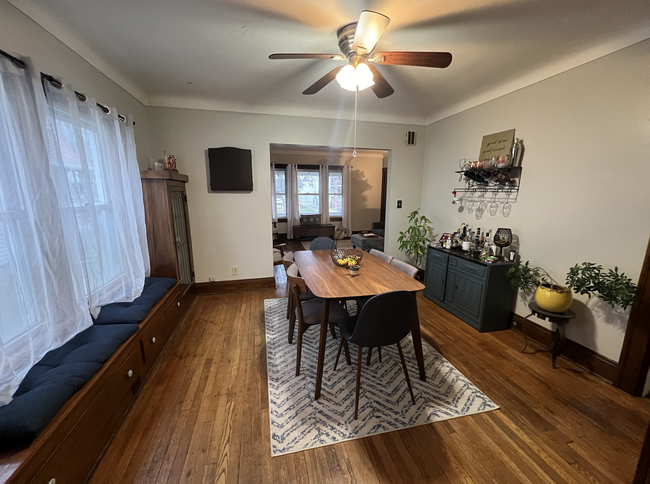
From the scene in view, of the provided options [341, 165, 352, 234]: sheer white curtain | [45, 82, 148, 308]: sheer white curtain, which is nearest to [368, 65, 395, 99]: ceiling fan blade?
[45, 82, 148, 308]: sheer white curtain

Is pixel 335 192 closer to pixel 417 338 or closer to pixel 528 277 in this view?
pixel 528 277

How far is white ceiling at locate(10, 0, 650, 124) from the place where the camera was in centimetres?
154

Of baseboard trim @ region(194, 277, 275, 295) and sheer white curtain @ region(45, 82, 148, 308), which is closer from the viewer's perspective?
sheer white curtain @ region(45, 82, 148, 308)

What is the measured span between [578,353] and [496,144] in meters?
2.10

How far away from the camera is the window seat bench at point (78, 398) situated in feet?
3.25

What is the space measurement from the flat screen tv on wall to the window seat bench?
1.75 metres

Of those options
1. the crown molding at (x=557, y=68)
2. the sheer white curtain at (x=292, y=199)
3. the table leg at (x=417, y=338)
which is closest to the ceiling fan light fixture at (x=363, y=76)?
the table leg at (x=417, y=338)

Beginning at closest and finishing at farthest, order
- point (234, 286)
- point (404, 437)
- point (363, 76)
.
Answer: point (404, 437) → point (363, 76) → point (234, 286)

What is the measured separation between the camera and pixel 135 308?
2010 millimetres

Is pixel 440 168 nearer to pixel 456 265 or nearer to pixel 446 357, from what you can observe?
pixel 456 265

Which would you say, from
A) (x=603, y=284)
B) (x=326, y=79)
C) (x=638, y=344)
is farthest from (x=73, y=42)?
(x=638, y=344)

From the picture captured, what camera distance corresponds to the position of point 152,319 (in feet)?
6.82

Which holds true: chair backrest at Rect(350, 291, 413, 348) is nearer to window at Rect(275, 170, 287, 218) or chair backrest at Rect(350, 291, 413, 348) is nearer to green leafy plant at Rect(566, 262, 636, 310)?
green leafy plant at Rect(566, 262, 636, 310)

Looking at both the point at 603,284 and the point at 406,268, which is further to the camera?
the point at 406,268
